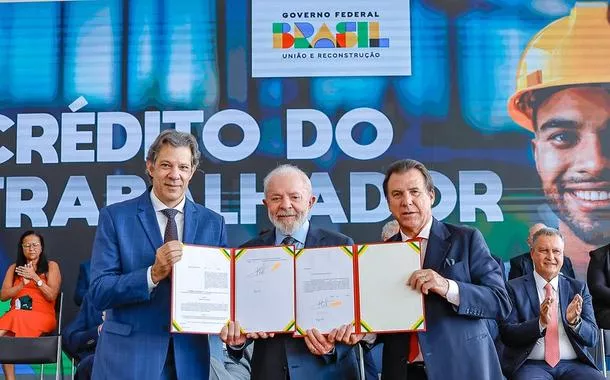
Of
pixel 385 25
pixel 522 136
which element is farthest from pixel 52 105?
pixel 522 136

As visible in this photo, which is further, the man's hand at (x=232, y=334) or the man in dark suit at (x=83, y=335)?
the man in dark suit at (x=83, y=335)

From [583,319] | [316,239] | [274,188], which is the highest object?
[274,188]

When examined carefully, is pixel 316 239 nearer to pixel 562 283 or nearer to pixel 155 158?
pixel 155 158

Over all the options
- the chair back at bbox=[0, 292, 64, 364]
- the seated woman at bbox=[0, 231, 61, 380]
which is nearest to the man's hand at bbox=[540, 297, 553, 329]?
the chair back at bbox=[0, 292, 64, 364]

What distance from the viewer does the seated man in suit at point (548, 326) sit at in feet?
15.4

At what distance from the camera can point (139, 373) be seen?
9.44ft

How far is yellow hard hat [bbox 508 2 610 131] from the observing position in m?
7.45

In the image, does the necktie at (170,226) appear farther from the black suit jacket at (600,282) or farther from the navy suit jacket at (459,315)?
the black suit jacket at (600,282)

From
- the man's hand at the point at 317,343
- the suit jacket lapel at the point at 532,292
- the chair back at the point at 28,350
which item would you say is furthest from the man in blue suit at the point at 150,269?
the chair back at the point at 28,350

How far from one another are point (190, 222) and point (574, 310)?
100 inches

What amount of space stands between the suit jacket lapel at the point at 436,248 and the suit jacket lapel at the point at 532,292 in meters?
2.17

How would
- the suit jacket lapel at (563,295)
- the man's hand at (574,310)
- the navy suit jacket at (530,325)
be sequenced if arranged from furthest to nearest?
the suit jacket lapel at (563,295)
the navy suit jacket at (530,325)
the man's hand at (574,310)

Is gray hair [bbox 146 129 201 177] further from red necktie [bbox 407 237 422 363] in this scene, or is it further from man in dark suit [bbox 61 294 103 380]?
man in dark suit [bbox 61 294 103 380]

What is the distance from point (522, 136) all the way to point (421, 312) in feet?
15.6
